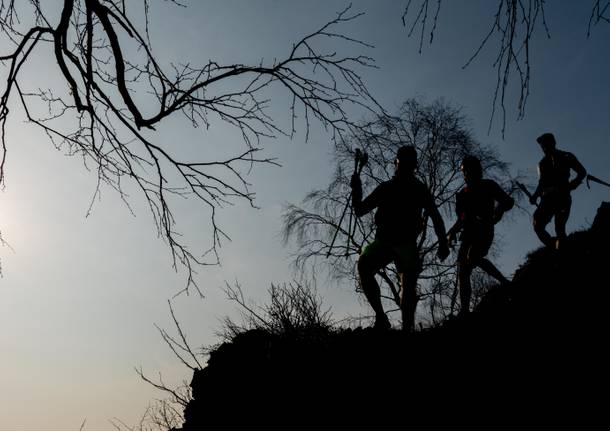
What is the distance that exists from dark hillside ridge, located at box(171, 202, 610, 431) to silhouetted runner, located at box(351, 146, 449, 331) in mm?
308

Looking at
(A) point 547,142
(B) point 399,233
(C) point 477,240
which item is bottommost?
(B) point 399,233

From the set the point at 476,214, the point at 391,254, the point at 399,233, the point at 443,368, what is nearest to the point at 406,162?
the point at 399,233

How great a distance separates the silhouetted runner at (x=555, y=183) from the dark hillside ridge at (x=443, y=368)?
129 centimetres

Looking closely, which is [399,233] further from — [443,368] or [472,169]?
[472,169]

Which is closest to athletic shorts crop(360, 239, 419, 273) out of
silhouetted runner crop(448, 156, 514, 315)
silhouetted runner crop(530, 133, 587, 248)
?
silhouetted runner crop(448, 156, 514, 315)

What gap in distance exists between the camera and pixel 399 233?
4102mm

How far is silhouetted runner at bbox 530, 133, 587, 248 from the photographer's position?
6012 millimetres

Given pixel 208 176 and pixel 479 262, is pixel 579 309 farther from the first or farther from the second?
pixel 208 176

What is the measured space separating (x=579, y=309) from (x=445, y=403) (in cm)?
139

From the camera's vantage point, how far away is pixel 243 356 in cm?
490

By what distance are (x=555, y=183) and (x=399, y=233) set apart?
3.16 m

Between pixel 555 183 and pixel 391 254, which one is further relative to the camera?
pixel 555 183

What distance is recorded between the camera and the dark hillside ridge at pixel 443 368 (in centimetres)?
288

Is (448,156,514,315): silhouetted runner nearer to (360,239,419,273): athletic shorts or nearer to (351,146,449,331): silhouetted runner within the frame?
(351,146,449,331): silhouetted runner
